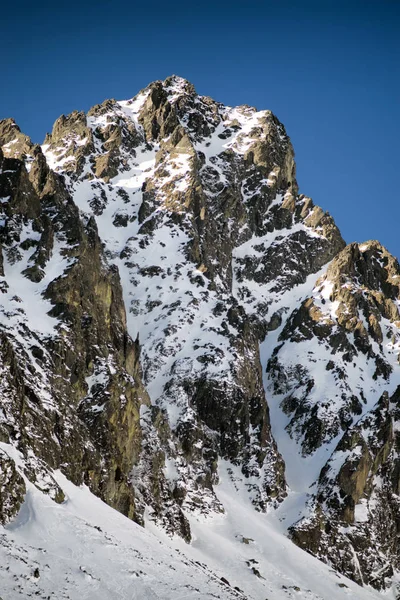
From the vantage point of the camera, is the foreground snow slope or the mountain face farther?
the mountain face

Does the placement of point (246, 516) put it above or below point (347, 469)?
below

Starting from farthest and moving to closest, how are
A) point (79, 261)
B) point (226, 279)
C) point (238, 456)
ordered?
point (226, 279), point (238, 456), point (79, 261)

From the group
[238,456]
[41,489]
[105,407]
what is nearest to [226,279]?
[238,456]

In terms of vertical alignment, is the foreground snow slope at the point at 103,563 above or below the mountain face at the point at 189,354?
below

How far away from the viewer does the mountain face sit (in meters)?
88.6

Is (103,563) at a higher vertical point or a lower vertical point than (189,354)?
lower

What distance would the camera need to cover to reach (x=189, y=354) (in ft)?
447

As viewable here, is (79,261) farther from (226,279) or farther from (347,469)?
(226,279)

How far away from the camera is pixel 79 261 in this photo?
10956cm

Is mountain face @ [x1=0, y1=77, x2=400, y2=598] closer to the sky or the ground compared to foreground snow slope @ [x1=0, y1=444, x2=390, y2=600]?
closer to the sky

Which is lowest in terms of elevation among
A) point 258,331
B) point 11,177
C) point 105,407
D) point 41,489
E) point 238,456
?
point 41,489

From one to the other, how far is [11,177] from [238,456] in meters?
59.4

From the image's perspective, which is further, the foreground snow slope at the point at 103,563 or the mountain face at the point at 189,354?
the mountain face at the point at 189,354

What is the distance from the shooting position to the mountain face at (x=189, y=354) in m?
88.6
